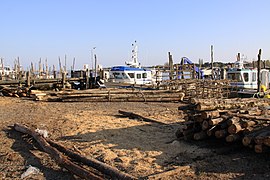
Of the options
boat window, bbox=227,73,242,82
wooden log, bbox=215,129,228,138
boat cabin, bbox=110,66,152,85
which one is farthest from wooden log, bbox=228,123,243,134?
boat cabin, bbox=110,66,152,85

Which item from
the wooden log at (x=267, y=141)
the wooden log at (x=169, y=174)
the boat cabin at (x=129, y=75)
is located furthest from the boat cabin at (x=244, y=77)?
the wooden log at (x=169, y=174)

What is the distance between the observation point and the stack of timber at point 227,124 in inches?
265

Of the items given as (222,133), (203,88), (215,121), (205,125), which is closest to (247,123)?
(222,133)

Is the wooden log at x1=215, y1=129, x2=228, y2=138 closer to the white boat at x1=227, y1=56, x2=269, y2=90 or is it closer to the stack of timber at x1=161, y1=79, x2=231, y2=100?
the stack of timber at x1=161, y1=79, x2=231, y2=100

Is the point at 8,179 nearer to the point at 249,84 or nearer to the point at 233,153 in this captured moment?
the point at 233,153

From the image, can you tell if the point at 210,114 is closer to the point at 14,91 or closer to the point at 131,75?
the point at 14,91

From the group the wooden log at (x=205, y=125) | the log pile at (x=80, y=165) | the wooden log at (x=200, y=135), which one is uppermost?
the wooden log at (x=205, y=125)

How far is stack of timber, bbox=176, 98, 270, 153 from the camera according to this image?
674 centimetres

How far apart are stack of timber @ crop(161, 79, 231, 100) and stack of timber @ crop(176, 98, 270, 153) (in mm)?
11368

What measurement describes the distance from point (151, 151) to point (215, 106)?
7.91 feet

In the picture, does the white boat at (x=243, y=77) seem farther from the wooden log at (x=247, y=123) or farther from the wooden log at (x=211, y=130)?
the wooden log at (x=247, y=123)

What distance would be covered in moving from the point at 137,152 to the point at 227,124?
231cm

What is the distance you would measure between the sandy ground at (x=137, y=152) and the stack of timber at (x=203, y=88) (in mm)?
9663

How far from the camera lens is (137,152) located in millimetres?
7449
